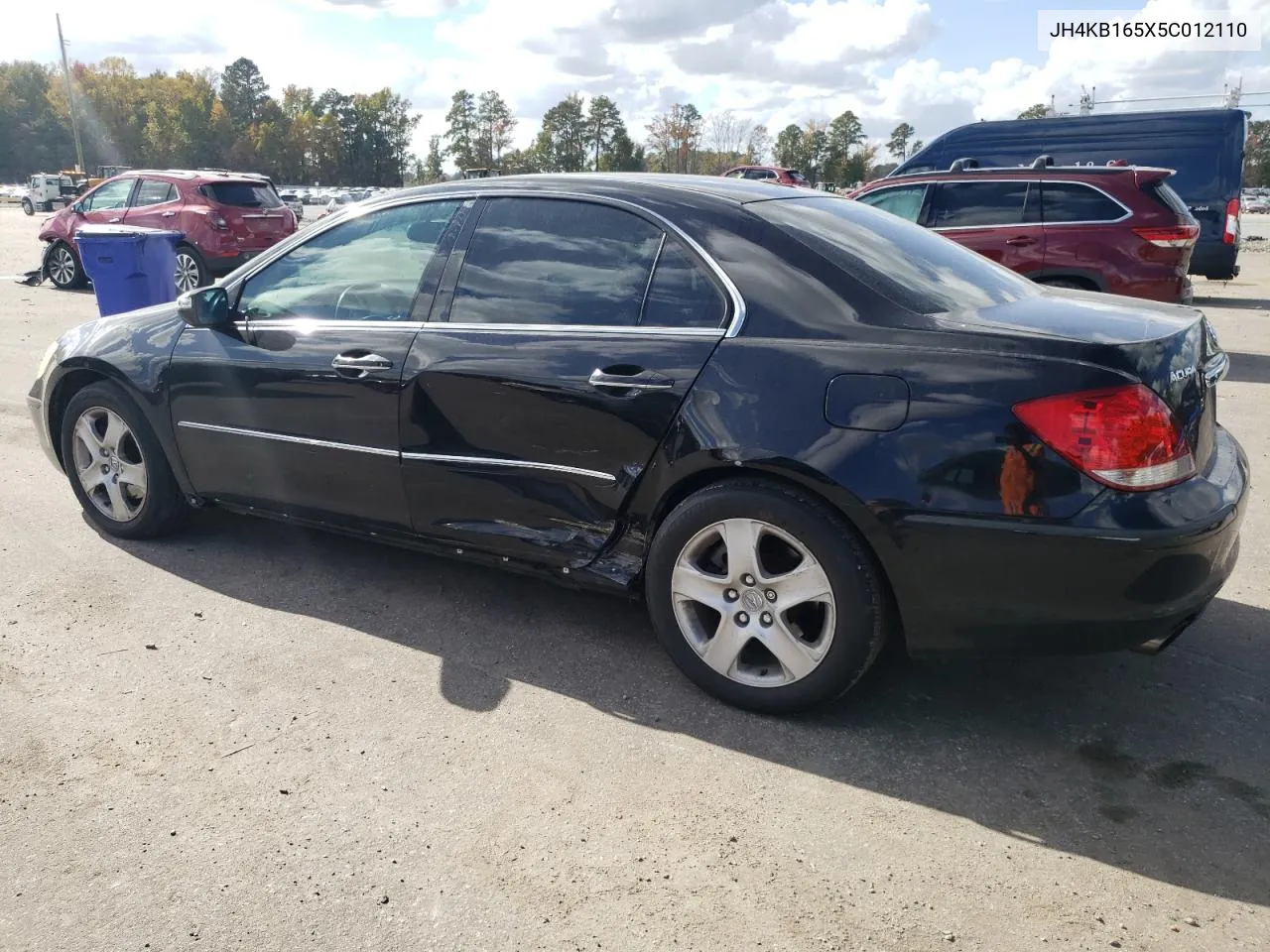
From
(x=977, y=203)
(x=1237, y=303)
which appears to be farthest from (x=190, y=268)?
(x=1237, y=303)

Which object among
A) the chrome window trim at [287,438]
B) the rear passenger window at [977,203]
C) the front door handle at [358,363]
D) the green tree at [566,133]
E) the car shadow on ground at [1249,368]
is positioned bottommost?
the car shadow on ground at [1249,368]

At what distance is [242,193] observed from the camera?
48.2ft

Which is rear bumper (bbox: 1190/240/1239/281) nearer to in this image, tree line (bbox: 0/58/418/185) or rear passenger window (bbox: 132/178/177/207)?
rear passenger window (bbox: 132/178/177/207)

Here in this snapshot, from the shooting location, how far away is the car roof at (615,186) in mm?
3580

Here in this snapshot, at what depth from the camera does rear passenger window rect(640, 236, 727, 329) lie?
3275 mm

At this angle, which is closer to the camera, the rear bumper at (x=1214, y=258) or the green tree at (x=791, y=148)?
the rear bumper at (x=1214, y=258)

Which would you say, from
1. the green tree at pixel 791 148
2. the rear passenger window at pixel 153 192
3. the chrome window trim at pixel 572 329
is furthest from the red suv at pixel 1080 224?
the green tree at pixel 791 148

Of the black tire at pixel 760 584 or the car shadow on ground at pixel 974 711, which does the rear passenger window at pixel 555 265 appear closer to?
the black tire at pixel 760 584

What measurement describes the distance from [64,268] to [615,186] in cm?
1494

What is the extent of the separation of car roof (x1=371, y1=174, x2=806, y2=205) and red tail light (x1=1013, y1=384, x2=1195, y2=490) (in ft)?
4.36

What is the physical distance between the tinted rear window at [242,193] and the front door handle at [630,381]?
12.8 meters

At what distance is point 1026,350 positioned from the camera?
2.80 meters

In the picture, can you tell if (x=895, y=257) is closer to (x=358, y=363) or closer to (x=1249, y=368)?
(x=358, y=363)

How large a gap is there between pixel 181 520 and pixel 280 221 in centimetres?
1141
